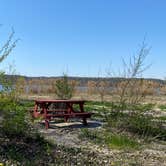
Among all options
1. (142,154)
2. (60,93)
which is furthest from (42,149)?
(60,93)

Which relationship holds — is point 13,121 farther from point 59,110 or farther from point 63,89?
point 63,89

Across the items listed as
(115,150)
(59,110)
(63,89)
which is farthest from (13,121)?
(63,89)

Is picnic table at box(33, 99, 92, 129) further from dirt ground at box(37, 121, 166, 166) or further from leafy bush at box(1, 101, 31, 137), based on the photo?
leafy bush at box(1, 101, 31, 137)

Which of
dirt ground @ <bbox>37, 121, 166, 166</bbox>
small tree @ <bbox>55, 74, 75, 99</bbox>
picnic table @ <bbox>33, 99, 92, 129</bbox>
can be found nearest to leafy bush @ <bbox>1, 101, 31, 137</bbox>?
dirt ground @ <bbox>37, 121, 166, 166</bbox>

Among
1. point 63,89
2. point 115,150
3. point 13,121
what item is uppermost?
point 63,89

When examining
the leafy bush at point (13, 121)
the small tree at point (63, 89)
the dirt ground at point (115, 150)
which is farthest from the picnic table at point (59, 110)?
the small tree at point (63, 89)

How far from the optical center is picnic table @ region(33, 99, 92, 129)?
13.9 metres

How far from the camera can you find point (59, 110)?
15.0 meters

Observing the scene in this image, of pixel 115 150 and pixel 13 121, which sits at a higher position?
pixel 13 121

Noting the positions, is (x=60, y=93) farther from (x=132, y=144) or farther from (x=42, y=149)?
(x=42, y=149)

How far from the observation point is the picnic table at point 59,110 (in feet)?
45.7

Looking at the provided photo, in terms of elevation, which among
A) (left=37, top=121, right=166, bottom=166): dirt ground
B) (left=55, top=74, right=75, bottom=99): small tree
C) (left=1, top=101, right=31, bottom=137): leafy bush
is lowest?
(left=37, top=121, right=166, bottom=166): dirt ground

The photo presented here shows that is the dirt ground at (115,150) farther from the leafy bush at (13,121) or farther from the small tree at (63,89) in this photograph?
the small tree at (63,89)

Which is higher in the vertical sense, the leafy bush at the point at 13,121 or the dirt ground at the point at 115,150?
the leafy bush at the point at 13,121
